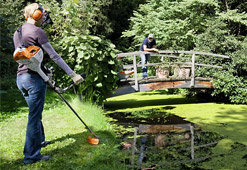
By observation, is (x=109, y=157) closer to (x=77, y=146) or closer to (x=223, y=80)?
(x=77, y=146)

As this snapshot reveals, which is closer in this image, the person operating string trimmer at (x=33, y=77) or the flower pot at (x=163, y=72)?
the person operating string trimmer at (x=33, y=77)

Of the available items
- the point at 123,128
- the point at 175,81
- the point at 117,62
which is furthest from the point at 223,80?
the point at 123,128

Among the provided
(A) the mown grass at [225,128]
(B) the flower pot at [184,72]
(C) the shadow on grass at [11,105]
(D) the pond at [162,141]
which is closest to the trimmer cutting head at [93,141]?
(D) the pond at [162,141]

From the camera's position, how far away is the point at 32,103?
8.33 feet

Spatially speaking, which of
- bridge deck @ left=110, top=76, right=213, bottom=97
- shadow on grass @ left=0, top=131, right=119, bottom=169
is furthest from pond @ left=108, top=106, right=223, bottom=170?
bridge deck @ left=110, top=76, right=213, bottom=97

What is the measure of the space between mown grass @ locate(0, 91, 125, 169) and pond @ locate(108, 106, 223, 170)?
0.91 ft

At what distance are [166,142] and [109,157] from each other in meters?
1.28

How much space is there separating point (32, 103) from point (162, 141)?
A: 227cm

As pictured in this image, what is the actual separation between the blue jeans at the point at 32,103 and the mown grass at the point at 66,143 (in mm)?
157

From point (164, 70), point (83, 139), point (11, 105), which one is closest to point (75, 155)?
point (83, 139)

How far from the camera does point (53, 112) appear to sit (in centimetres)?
524

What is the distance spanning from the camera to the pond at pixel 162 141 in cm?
321

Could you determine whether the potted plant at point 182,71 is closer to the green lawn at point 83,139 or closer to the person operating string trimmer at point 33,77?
the green lawn at point 83,139

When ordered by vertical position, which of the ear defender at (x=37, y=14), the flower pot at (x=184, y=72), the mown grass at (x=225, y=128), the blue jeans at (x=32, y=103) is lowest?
the mown grass at (x=225, y=128)
